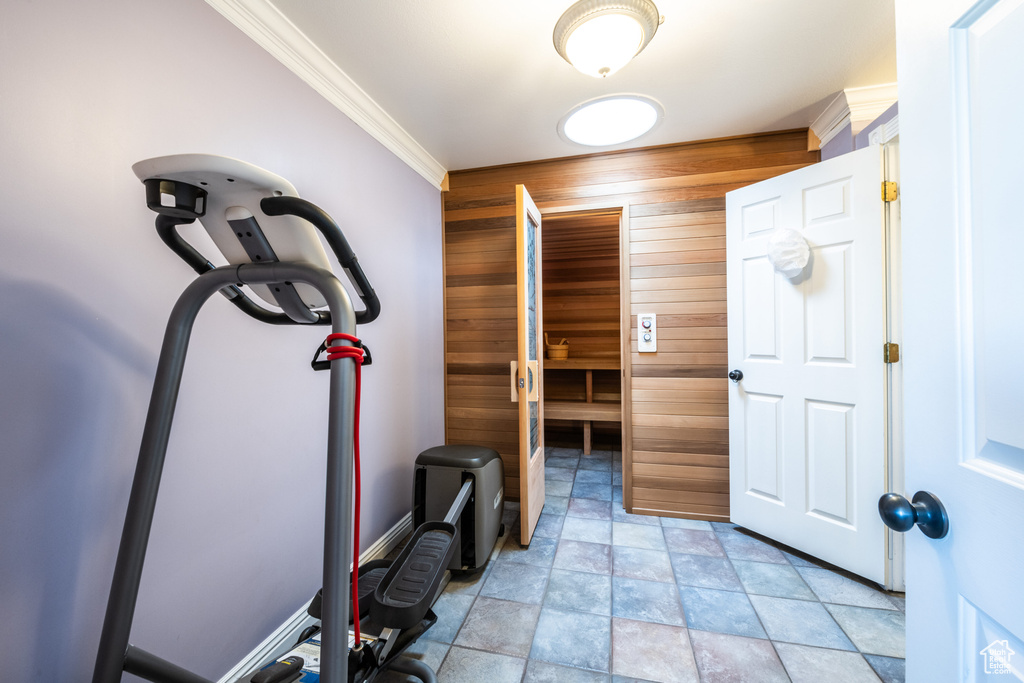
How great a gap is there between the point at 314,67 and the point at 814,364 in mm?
2833

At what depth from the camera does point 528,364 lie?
220 cm

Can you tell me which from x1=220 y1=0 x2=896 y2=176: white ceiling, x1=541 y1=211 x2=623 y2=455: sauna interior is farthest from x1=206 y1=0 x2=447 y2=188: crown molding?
x1=541 y1=211 x2=623 y2=455: sauna interior

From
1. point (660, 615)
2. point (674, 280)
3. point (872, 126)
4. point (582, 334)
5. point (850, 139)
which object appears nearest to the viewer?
point (660, 615)

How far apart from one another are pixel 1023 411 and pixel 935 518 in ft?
0.64

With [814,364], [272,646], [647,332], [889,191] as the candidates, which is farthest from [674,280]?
[272,646]

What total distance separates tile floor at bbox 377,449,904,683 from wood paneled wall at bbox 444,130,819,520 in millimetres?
367

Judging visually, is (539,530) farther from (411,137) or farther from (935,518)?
(411,137)

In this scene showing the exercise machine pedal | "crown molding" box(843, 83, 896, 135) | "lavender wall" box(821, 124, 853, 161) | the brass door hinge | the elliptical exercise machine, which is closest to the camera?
the elliptical exercise machine

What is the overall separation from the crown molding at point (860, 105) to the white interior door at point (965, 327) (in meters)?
1.91

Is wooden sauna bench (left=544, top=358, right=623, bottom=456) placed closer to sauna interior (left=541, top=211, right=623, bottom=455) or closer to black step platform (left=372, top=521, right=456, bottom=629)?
sauna interior (left=541, top=211, right=623, bottom=455)

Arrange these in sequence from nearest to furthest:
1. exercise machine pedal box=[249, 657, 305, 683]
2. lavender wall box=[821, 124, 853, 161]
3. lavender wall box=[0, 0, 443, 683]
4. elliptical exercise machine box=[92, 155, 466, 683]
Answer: elliptical exercise machine box=[92, 155, 466, 683] < lavender wall box=[0, 0, 443, 683] < exercise machine pedal box=[249, 657, 305, 683] < lavender wall box=[821, 124, 853, 161]

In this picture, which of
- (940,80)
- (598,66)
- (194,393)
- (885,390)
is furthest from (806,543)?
(194,393)

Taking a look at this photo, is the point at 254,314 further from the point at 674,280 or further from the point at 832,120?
the point at 832,120

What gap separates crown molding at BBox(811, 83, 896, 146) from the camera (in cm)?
191
